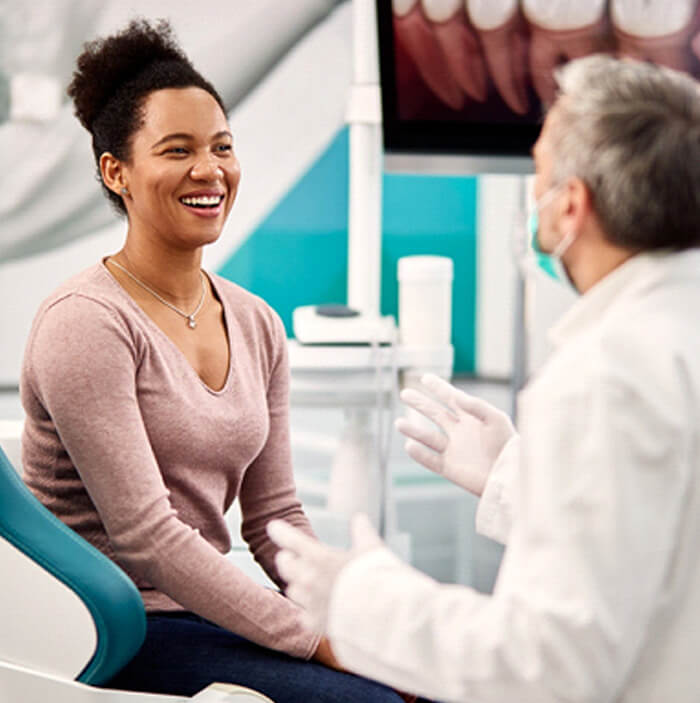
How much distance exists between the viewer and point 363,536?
0.82 metres

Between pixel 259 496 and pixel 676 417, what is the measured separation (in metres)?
0.80

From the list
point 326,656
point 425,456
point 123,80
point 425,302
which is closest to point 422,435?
point 425,456

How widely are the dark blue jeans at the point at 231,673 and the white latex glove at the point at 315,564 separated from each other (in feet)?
0.90

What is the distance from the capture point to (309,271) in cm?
415

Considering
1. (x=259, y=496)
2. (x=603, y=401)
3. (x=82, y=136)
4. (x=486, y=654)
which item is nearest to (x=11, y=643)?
(x=259, y=496)

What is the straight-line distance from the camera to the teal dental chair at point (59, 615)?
3.26 ft

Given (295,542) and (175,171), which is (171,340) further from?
(295,542)

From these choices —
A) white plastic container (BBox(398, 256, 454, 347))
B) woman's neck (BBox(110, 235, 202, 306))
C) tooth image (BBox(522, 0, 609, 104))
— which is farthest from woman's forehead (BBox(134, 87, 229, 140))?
tooth image (BBox(522, 0, 609, 104))

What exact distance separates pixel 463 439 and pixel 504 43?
5.01 ft

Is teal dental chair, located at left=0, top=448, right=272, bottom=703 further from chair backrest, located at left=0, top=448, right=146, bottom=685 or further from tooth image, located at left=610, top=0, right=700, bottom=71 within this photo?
tooth image, located at left=610, top=0, right=700, bottom=71

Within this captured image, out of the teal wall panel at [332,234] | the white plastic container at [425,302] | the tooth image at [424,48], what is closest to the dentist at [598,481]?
the white plastic container at [425,302]

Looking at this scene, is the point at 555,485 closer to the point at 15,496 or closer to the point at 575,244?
the point at 575,244

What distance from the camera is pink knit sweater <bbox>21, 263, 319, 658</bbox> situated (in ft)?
3.59

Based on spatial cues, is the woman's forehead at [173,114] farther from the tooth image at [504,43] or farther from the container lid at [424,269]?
the tooth image at [504,43]
